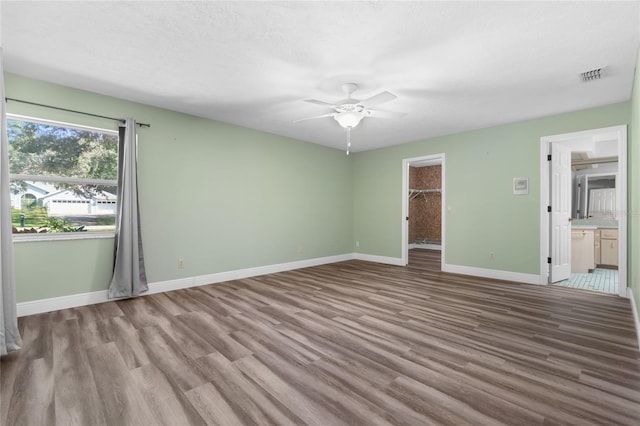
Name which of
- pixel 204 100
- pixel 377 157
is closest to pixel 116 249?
pixel 204 100

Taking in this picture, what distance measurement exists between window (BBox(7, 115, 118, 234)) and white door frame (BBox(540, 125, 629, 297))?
20.0 feet

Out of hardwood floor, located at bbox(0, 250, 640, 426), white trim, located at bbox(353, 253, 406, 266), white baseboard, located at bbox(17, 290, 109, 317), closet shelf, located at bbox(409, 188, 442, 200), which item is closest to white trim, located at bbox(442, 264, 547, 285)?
hardwood floor, located at bbox(0, 250, 640, 426)

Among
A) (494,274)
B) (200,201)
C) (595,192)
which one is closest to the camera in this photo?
(200,201)

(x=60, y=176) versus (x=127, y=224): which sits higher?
(x=60, y=176)

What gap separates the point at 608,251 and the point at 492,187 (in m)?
3.07

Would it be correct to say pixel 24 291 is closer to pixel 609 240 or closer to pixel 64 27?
pixel 64 27

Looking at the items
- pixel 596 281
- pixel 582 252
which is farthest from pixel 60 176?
pixel 582 252

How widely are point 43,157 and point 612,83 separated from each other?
21.1 feet

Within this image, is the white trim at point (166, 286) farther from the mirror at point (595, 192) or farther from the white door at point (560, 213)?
the mirror at point (595, 192)

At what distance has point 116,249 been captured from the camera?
3.72 m

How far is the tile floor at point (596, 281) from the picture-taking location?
439 cm

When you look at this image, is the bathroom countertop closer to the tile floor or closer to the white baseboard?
the tile floor

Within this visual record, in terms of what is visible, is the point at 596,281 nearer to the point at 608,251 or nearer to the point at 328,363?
the point at 608,251

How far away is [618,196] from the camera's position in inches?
Result: 167
